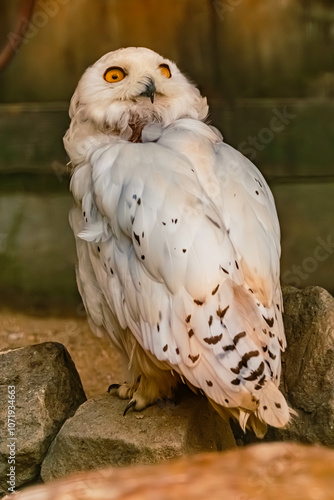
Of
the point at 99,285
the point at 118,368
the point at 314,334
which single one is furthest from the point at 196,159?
the point at 118,368

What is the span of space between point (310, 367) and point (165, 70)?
1462 millimetres

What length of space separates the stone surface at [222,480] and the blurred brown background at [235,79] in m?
4.00

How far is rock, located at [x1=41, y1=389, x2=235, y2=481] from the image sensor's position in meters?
2.85

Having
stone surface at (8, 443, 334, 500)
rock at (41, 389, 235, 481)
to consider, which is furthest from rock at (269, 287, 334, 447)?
stone surface at (8, 443, 334, 500)

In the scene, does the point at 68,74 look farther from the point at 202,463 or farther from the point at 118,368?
the point at 202,463

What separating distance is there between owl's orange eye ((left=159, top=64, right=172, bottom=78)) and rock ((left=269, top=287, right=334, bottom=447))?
1156 mm

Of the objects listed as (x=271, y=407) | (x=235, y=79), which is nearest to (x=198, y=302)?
(x=271, y=407)

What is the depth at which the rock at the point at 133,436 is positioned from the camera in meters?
2.85

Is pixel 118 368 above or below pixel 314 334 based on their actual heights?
below

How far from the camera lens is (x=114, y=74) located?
10.7 ft

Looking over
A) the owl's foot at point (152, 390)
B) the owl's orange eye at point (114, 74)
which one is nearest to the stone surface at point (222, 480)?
the owl's foot at point (152, 390)

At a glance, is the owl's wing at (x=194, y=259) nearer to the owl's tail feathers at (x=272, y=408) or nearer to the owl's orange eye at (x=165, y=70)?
the owl's tail feathers at (x=272, y=408)

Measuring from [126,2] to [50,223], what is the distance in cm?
157

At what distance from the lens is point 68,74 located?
193 inches
